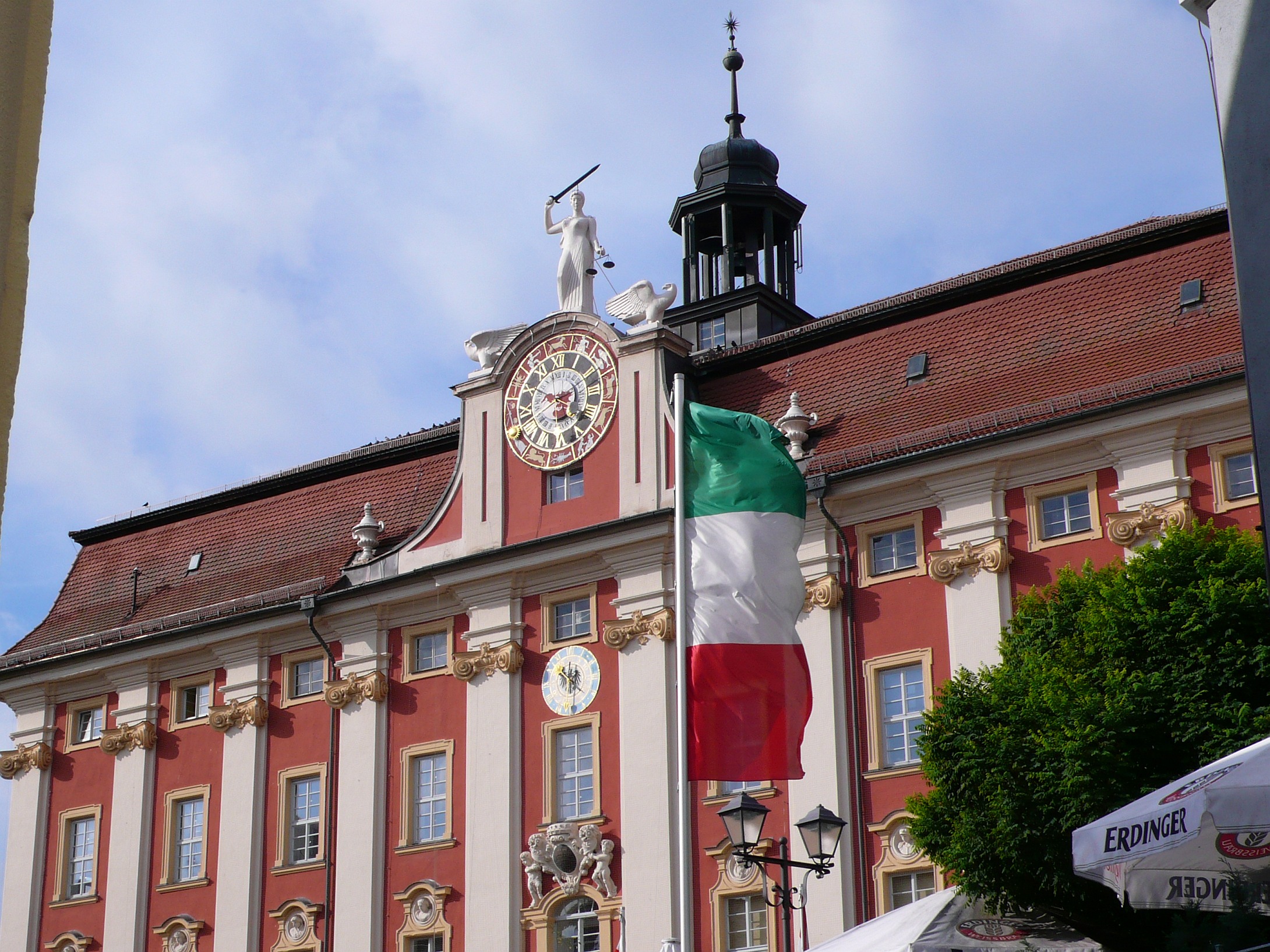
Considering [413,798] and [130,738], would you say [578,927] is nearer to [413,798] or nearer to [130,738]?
[413,798]

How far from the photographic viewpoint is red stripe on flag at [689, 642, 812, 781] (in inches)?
663

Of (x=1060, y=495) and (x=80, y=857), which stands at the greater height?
(x=1060, y=495)

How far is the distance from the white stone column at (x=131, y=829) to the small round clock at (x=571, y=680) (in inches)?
381

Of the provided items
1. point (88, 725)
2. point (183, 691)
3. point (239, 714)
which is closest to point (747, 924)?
point (239, 714)

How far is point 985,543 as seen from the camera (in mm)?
30031

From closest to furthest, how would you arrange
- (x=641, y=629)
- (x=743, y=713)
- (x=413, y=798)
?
(x=743, y=713) → (x=641, y=629) → (x=413, y=798)

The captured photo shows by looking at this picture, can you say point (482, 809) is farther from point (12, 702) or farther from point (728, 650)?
point (728, 650)

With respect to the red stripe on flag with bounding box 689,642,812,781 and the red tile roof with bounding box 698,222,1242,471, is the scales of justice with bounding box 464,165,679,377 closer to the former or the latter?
the red tile roof with bounding box 698,222,1242,471

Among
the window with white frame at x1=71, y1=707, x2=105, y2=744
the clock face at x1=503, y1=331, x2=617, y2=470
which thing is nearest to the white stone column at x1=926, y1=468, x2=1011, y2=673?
the clock face at x1=503, y1=331, x2=617, y2=470

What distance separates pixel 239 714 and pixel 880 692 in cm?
1371

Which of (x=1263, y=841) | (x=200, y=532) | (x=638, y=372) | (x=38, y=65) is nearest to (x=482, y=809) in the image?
(x=638, y=372)

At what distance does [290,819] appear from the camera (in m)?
36.5

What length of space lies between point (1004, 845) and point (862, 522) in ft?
31.6

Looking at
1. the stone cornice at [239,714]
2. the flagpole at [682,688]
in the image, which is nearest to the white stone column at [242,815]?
the stone cornice at [239,714]
